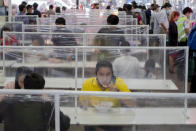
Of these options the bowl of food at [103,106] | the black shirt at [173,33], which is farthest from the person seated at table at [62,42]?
the bowl of food at [103,106]

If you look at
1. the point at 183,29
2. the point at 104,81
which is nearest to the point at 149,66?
the point at 104,81

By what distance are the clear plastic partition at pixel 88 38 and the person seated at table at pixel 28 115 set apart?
11.9 ft

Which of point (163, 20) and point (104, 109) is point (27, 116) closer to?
point (104, 109)

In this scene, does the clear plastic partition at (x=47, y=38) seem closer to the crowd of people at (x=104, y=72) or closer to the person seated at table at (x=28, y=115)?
the crowd of people at (x=104, y=72)

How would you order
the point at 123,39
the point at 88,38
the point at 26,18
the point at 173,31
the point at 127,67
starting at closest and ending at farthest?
the point at 127,67 < the point at 123,39 < the point at 88,38 < the point at 173,31 < the point at 26,18

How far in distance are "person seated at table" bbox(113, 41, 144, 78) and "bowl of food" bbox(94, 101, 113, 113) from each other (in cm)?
227

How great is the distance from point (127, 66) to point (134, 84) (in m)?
0.26

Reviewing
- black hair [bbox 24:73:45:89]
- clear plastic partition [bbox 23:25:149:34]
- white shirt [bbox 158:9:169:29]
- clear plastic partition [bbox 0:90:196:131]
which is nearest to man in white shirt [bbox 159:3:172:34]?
white shirt [bbox 158:9:169:29]

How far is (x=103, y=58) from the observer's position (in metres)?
4.72

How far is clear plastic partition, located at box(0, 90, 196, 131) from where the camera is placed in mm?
2201

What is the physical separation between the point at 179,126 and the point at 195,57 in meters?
3.63

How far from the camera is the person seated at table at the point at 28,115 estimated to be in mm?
2301

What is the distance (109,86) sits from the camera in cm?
339

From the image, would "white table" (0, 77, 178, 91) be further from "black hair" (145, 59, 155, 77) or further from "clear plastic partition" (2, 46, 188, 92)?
"black hair" (145, 59, 155, 77)
